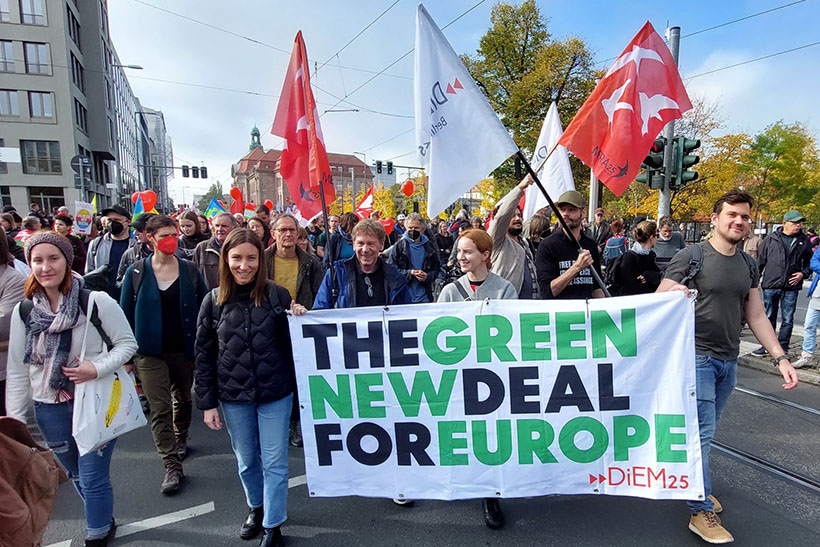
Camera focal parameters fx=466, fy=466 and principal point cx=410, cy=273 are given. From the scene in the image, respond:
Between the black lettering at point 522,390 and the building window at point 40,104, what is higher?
the building window at point 40,104

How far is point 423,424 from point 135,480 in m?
2.39

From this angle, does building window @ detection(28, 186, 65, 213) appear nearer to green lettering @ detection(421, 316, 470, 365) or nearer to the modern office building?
the modern office building

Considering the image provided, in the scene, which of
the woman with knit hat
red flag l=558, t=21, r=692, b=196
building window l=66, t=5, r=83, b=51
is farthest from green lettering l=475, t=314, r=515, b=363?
building window l=66, t=5, r=83, b=51

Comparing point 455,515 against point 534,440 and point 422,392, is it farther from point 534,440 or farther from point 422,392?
point 422,392

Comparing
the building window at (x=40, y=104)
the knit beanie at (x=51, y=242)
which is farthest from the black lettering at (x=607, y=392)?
the building window at (x=40, y=104)

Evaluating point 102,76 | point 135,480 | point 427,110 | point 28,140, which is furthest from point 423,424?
point 102,76

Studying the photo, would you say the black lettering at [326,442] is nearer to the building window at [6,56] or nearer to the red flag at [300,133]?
the red flag at [300,133]

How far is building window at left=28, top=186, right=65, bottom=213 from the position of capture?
111 ft

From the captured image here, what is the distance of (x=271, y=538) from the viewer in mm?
2707

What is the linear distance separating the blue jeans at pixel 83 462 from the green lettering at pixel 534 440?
95.4 inches

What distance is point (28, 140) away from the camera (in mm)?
32875

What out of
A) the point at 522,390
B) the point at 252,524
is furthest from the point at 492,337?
the point at 252,524

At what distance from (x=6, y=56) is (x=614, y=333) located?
43.9 metres

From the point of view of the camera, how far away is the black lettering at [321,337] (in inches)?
113
